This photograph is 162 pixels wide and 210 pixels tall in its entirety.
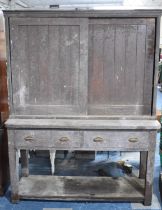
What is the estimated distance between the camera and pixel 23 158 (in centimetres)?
261

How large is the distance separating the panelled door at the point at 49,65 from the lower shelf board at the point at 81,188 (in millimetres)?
739

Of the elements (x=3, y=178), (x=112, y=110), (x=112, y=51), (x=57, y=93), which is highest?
(x=112, y=51)

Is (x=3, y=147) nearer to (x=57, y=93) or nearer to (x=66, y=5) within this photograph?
(x=57, y=93)

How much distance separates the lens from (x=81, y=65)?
82.0 inches

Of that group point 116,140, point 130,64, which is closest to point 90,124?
point 116,140

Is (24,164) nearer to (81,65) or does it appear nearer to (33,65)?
(33,65)

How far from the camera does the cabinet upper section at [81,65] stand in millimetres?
2037

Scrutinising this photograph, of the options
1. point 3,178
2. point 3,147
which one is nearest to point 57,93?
point 3,147

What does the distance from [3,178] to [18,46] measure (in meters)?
1.25

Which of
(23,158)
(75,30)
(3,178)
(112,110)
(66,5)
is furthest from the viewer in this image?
(66,5)

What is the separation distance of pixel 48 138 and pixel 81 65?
663mm

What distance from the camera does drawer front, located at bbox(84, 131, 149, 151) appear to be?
6.86 feet

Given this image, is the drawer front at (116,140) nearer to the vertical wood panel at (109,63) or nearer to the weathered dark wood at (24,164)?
the vertical wood panel at (109,63)

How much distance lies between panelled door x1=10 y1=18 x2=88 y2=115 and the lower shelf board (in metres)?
0.74
